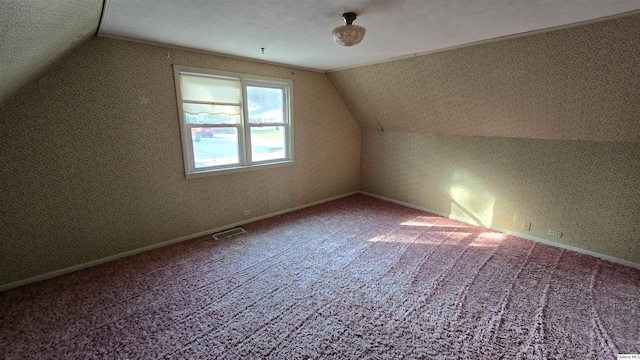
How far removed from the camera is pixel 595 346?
1818 mm

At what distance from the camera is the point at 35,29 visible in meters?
1.41

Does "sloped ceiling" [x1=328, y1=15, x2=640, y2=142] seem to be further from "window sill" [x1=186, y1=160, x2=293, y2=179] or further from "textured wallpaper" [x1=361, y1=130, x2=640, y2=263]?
"window sill" [x1=186, y1=160, x2=293, y2=179]

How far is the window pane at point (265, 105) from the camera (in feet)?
12.5

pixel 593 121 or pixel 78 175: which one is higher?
pixel 593 121

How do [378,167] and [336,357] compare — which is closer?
[336,357]

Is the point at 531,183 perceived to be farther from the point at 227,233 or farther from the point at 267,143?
the point at 227,233

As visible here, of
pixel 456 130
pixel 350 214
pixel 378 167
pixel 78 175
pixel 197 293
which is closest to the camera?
pixel 197 293

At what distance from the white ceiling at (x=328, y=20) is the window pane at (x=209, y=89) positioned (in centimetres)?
41

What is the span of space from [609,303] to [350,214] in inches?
114

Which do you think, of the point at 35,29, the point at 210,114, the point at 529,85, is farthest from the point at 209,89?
the point at 529,85

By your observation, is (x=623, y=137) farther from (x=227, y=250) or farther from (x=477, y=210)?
(x=227, y=250)

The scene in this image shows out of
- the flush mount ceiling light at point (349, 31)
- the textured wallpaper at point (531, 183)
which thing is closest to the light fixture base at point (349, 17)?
the flush mount ceiling light at point (349, 31)

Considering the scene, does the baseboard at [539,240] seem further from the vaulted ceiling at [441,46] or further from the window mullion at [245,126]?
the window mullion at [245,126]

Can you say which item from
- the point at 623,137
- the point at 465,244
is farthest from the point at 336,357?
the point at 623,137
